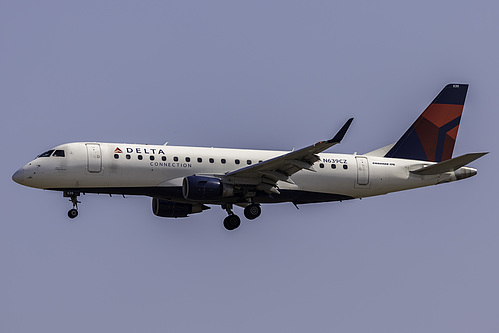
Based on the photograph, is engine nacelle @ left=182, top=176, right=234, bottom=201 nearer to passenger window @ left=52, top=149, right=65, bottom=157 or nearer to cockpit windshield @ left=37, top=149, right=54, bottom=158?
passenger window @ left=52, top=149, right=65, bottom=157

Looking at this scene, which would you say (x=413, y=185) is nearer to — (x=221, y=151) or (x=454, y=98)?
(x=454, y=98)

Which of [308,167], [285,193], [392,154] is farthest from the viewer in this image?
→ [392,154]

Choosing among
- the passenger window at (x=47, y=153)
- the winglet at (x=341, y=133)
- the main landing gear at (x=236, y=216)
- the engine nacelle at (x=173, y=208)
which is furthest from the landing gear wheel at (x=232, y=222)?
the winglet at (x=341, y=133)

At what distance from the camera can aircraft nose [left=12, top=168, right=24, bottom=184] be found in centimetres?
4919

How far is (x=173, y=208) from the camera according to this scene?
54.5 metres

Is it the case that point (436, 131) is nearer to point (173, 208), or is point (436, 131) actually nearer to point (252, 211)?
point (252, 211)

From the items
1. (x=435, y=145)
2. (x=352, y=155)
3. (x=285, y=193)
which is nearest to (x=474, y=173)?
(x=435, y=145)

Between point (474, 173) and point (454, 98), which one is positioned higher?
point (454, 98)

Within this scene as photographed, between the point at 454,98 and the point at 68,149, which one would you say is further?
the point at 454,98

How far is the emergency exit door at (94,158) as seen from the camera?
161 feet

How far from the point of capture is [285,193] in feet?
172

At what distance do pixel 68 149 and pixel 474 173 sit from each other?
21788 mm

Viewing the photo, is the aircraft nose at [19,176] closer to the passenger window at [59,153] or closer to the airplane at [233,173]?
the airplane at [233,173]

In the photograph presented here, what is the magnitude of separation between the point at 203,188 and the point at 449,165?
13.2 metres
